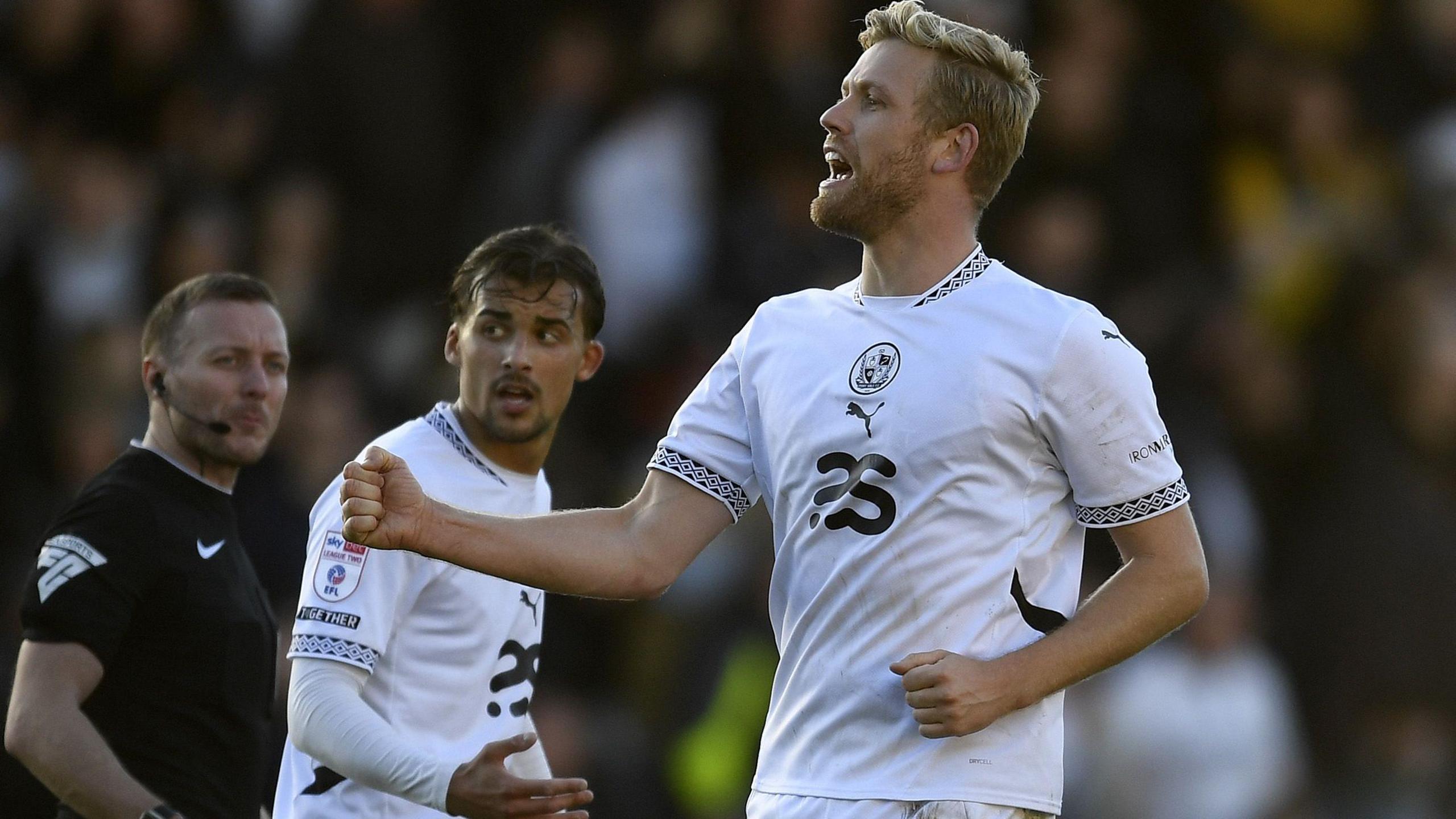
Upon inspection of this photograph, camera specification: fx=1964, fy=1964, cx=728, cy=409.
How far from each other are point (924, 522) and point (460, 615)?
4.59 feet

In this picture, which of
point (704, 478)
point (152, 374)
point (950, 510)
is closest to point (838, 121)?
point (704, 478)

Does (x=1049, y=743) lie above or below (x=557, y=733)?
below

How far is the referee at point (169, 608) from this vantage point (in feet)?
15.8

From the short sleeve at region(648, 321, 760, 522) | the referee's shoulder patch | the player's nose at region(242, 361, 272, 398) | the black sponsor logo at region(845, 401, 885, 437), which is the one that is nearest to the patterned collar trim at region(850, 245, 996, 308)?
the black sponsor logo at region(845, 401, 885, 437)

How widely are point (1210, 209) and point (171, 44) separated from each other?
5.89 meters

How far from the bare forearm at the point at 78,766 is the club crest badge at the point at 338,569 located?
0.63 meters

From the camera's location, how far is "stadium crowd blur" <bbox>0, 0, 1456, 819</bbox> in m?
9.38

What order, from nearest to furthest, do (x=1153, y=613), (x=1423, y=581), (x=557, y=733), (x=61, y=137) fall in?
(x=1153, y=613) → (x=557, y=733) → (x=1423, y=581) → (x=61, y=137)

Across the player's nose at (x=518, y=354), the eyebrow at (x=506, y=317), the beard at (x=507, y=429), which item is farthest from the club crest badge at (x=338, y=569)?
the eyebrow at (x=506, y=317)

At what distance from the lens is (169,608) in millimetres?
5105

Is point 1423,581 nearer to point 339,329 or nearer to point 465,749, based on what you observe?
point 339,329

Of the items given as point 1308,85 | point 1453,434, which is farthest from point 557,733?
point 1308,85

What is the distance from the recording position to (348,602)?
4871 mm

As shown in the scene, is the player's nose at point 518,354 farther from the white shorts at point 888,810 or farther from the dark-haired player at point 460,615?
the white shorts at point 888,810
